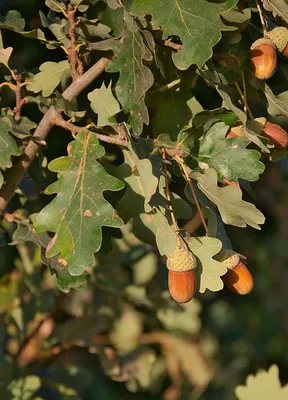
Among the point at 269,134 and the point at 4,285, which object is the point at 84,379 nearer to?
the point at 4,285

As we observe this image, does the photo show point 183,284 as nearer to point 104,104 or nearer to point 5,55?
point 104,104

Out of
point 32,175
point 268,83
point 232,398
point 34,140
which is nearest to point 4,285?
point 32,175

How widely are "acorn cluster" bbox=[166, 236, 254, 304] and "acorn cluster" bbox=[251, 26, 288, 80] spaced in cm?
25

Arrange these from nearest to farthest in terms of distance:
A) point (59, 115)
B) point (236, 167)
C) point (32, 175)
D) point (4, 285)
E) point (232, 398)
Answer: point (236, 167) < point (59, 115) < point (32, 175) < point (4, 285) < point (232, 398)

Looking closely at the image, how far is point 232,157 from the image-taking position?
43.0 inches

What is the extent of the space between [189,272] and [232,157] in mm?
162

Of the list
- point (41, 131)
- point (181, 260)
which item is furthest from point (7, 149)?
point (181, 260)

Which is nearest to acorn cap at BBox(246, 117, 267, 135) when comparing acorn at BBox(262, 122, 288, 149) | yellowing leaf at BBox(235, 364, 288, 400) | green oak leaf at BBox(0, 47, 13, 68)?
acorn at BBox(262, 122, 288, 149)

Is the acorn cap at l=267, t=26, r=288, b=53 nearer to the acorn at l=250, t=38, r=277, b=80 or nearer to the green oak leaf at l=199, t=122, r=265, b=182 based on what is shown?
the acorn at l=250, t=38, r=277, b=80

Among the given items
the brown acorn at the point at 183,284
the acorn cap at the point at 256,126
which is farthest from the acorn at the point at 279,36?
the brown acorn at the point at 183,284

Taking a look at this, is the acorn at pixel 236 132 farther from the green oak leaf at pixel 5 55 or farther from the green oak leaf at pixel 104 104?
the green oak leaf at pixel 5 55

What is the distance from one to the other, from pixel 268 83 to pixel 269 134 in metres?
A: 0.14

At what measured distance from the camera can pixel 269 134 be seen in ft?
3.74

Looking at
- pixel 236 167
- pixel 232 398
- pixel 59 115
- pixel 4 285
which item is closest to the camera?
pixel 236 167
